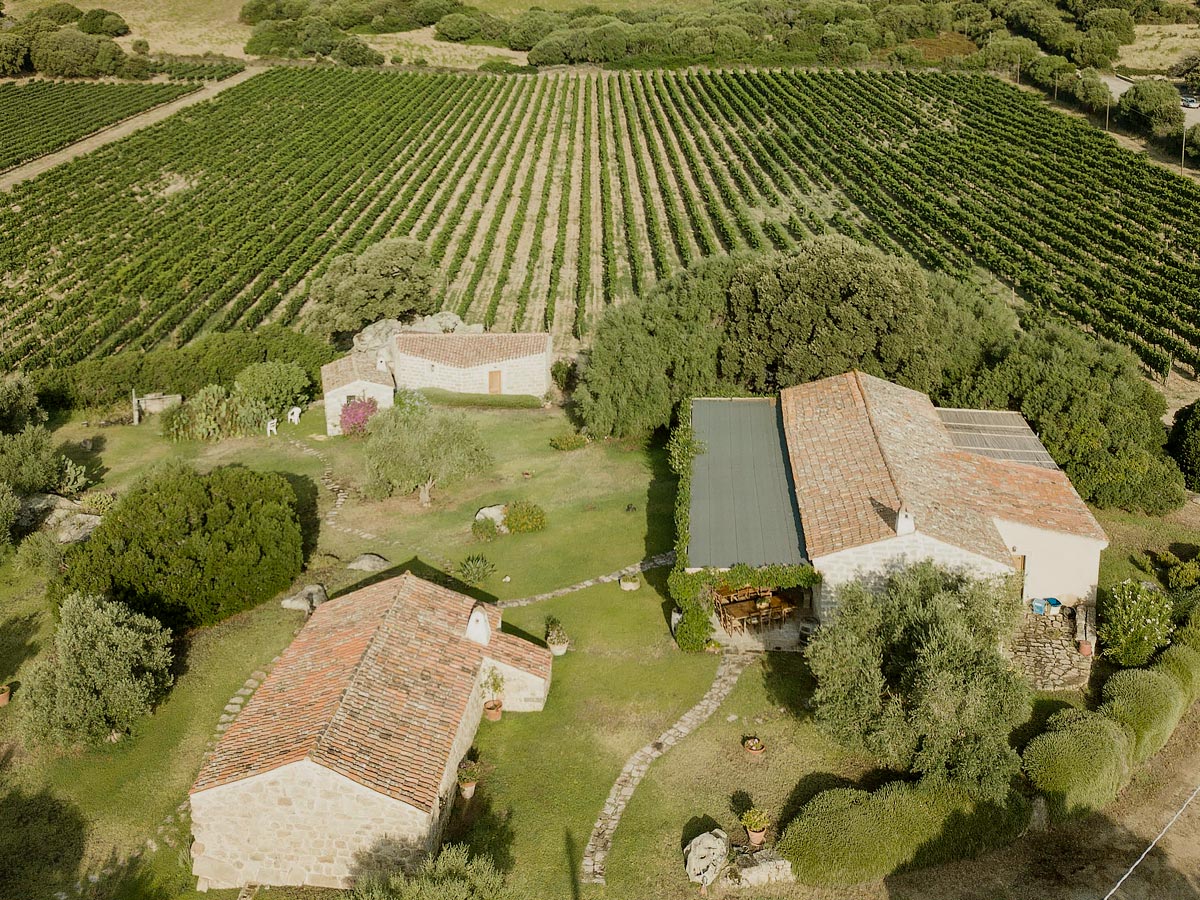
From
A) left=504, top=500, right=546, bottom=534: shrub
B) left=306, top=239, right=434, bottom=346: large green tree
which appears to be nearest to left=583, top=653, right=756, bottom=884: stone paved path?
left=504, top=500, right=546, bottom=534: shrub

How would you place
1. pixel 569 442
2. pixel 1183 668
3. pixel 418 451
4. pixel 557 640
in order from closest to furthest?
pixel 1183 668 < pixel 557 640 < pixel 418 451 < pixel 569 442

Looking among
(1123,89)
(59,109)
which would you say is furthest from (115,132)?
(1123,89)

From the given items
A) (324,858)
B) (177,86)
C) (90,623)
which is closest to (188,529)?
(90,623)

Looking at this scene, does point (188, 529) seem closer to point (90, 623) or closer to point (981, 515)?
point (90, 623)

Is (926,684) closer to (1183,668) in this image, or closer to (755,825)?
(755,825)

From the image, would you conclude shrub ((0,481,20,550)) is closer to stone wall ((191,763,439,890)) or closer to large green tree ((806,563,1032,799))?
stone wall ((191,763,439,890))

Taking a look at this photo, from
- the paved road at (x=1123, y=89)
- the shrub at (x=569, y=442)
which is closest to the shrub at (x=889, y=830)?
the shrub at (x=569, y=442)
